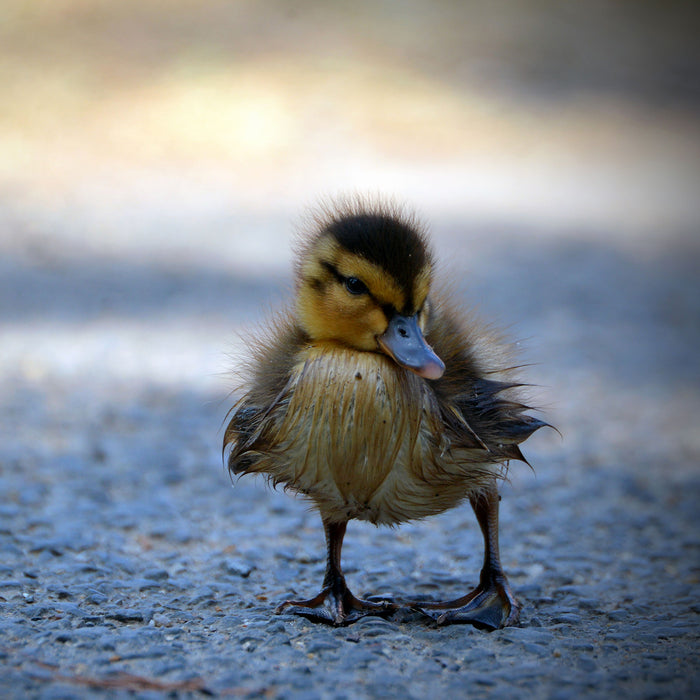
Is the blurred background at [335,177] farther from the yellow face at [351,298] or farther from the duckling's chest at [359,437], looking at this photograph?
the duckling's chest at [359,437]

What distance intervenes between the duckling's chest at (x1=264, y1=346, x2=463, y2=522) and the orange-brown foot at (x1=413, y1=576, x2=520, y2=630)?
0.35 m

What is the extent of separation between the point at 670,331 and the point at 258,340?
4.47m

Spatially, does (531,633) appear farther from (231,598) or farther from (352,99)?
(352,99)

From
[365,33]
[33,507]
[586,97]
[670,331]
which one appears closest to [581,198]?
[670,331]

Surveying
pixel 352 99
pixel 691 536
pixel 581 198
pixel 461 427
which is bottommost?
pixel 691 536

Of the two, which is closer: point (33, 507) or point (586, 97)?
point (33, 507)

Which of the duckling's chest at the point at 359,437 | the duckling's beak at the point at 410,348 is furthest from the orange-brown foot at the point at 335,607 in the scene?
the duckling's beak at the point at 410,348

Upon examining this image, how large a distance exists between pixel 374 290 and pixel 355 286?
0.06 metres

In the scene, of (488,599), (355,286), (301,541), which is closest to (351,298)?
(355,286)

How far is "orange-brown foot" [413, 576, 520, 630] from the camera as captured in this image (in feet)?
9.04

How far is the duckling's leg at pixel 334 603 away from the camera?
2770mm

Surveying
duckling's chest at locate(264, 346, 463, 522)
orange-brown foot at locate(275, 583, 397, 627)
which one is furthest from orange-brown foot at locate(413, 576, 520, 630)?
duckling's chest at locate(264, 346, 463, 522)

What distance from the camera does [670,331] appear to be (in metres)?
6.76

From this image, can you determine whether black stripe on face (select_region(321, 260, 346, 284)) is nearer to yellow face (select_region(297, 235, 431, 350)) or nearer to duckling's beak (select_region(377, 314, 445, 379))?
yellow face (select_region(297, 235, 431, 350))
